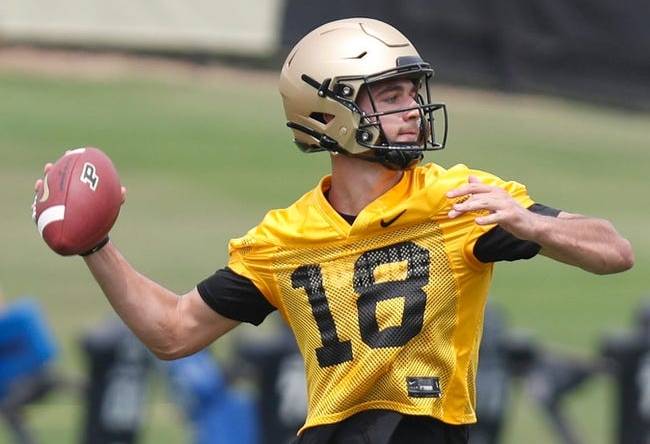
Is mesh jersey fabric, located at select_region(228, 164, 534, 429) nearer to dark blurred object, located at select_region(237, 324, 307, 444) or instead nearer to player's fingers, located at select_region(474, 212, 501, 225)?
player's fingers, located at select_region(474, 212, 501, 225)

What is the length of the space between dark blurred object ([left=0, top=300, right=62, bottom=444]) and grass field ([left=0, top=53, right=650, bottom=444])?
1.70 metres

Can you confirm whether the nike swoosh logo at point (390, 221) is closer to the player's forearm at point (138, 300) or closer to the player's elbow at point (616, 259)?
the player's elbow at point (616, 259)

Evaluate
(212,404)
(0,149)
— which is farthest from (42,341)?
(0,149)

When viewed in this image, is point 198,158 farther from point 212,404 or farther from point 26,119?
point 212,404

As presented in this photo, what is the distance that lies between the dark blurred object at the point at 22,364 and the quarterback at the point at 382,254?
3.78 metres

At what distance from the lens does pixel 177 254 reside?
17312mm

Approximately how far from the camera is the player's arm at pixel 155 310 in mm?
5711

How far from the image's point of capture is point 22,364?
9352 mm

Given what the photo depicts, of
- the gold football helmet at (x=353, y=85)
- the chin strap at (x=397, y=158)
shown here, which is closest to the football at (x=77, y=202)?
the gold football helmet at (x=353, y=85)

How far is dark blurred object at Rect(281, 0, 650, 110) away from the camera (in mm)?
7262

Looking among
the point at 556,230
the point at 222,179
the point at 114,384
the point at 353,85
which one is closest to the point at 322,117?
the point at 353,85

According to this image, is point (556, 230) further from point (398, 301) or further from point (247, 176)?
point (247, 176)

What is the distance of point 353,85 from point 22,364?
4371mm

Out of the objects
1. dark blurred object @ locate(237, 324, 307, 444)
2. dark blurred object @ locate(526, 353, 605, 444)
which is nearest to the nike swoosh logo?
dark blurred object @ locate(237, 324, 307, 444)
